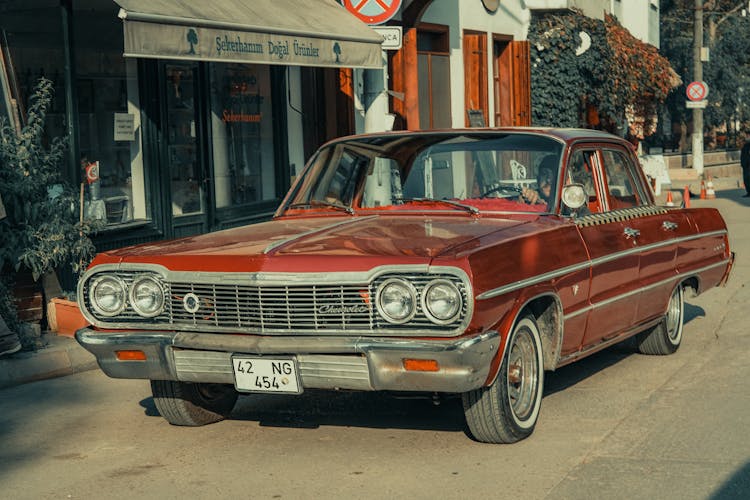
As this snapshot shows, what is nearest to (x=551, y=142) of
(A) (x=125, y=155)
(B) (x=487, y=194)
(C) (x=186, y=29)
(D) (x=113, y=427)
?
(B) (x=487, y=194)

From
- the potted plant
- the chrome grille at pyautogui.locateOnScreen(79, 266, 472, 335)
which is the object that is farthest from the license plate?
the potted plant

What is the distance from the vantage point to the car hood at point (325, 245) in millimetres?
5938

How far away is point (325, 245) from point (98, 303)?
1240mm

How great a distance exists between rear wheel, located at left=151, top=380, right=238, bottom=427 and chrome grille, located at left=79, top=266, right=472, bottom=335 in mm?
617

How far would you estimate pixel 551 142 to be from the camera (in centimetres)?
760

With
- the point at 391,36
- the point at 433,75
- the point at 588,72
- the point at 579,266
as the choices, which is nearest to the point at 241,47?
the point at 391,36

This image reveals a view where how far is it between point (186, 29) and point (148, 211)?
2624 mm

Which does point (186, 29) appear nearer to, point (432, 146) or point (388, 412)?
point (432, 146)

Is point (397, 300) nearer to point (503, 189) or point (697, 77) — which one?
point (503, 189)

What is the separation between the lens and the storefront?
11438 mm

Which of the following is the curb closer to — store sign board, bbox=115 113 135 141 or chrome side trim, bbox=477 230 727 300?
store sign board, bbox=115 113 135 141

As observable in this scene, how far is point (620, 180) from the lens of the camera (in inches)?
331

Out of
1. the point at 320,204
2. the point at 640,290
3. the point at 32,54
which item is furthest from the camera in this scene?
the point at 32,54

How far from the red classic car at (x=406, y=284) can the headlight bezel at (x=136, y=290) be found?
0.01 m
